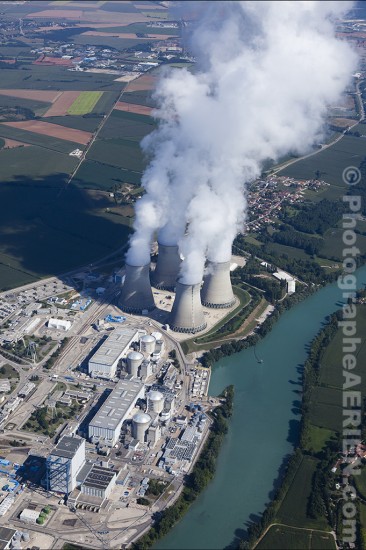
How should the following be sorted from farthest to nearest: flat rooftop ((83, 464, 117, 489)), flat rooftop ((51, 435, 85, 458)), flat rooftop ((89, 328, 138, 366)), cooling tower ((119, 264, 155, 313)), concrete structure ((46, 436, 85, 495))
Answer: cooling tower ((119, 264, 155, 313)) < flat rooftop ((89, 328, 138, 366)) < flat rooftop ((83, 464, 117, 489)) < flat rooftop ((51, 435, 85, 458)) < concrete structure ((46, 436, 85, 495))

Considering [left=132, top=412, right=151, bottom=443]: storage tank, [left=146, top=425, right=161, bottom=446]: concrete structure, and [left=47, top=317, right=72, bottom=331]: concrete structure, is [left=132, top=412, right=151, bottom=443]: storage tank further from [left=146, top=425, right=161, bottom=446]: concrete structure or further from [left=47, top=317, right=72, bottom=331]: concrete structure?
[left=47, top=317, right=72, bottom=331]: concrete structure

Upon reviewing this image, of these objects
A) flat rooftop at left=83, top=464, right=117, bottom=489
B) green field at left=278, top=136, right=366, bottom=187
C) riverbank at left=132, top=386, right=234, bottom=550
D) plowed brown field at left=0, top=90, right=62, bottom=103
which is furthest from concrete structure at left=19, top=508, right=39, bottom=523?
plowed brown field at left=0, top=90, right=62, bottom=103

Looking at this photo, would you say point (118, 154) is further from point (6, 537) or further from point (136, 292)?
point (6, 537)

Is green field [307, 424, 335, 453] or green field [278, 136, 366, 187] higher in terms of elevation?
green field [278, 136, 366, 187]

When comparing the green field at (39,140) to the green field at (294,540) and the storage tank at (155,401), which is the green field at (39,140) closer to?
the storage tank at (155,401)

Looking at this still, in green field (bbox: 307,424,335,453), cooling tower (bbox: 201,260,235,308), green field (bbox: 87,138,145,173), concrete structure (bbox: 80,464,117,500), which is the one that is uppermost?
green field (bbox: 87,138,145,173)

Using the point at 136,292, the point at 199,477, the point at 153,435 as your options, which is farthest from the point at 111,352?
the point at 199,477

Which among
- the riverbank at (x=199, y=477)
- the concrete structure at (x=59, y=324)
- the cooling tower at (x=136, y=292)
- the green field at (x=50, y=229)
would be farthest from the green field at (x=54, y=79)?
the riverbank at (x=199, y=477)

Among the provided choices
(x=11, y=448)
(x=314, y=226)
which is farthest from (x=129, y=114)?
(x=11, y=448)
